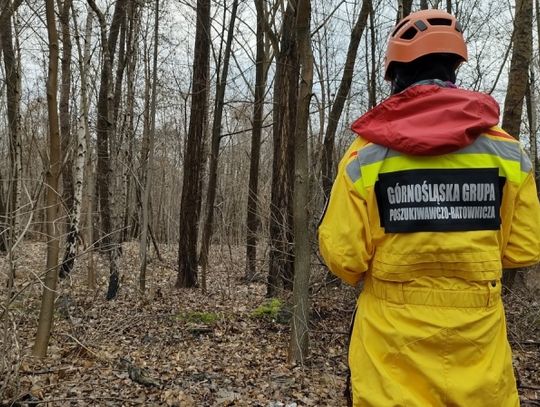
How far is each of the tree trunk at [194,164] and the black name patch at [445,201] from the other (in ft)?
29.7

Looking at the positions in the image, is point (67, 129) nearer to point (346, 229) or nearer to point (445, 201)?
point (346, 229)

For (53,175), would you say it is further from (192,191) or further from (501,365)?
(192,191)

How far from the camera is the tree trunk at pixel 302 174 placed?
15.9 feet

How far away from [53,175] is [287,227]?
332cm

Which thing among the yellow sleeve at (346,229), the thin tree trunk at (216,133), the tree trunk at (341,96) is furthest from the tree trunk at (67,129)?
the yellow sleeve at (346,229)

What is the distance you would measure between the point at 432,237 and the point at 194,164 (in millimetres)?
9183

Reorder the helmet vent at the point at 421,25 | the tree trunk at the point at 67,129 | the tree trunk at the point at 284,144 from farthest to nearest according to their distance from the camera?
the tree trunk at the point at 284,144, the tree trunk at the point at 67,129, the helmet vent at the point at 421,25

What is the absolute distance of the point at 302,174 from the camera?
4.89 meters

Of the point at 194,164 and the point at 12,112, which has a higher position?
the point at 12,112

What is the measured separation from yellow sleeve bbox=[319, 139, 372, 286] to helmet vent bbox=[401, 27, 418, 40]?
1.49ft

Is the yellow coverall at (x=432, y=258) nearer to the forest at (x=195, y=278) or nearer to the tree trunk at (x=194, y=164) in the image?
the forest at (x=195, y=278)

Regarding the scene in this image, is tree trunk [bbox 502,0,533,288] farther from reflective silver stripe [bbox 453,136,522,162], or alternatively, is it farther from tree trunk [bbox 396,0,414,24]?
reflective silver stripe [bbox 453,136,522,162]

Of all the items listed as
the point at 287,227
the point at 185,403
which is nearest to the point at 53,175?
the point at 185,403

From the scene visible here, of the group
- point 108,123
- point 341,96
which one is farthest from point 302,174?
point 108,123
